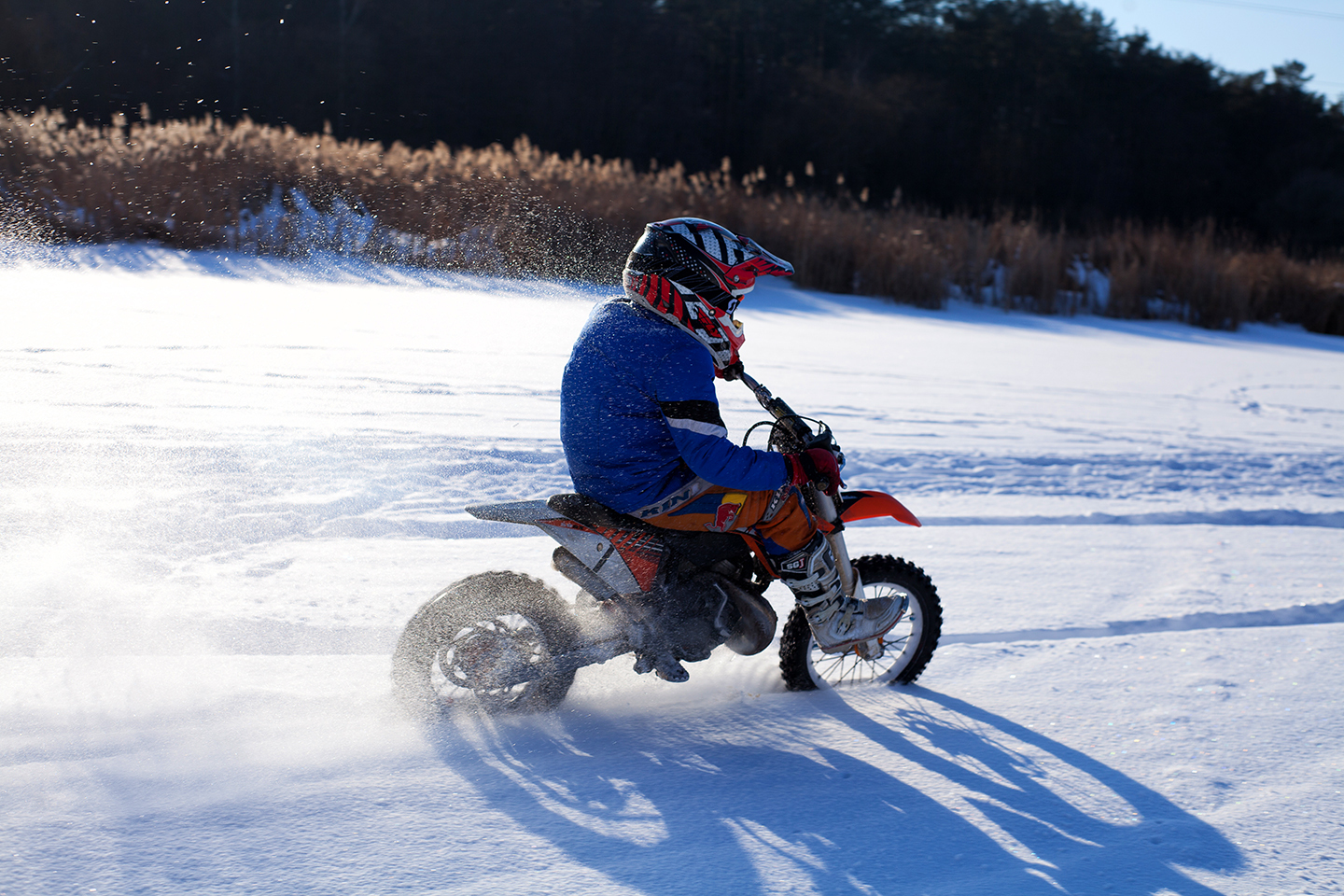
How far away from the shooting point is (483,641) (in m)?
3.27

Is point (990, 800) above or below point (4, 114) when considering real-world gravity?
below

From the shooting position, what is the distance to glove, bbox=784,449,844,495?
10.8 ft

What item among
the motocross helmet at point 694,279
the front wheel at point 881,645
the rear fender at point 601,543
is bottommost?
the front wheel at point 881,645

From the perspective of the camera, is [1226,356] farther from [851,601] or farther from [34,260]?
[34,260]

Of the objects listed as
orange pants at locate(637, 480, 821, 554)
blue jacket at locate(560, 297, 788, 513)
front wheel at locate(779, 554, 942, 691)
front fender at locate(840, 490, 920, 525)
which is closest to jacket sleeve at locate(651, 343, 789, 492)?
blue jacket at locate(560, 297, 788, 513)

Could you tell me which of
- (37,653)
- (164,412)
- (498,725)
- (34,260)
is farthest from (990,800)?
(34,260)

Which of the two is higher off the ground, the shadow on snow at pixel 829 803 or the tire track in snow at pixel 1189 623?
the tire track in snow at pixel 1189 623

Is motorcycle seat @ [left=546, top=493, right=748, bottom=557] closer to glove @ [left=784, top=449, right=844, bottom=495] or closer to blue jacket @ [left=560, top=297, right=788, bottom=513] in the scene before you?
blue jacket @ [left=560, top=297, right=788, bottom=513]

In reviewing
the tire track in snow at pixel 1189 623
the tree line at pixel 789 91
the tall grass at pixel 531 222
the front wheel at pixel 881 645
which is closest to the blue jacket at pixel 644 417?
the front wheel at pixel 881 645

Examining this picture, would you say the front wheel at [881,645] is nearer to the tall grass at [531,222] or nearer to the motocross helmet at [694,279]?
the motocross helmet at [694,279]

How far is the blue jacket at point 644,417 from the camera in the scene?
121 inches

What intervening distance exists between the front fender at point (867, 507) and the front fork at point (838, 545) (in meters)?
0.05

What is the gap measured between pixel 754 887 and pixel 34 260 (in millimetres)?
11424

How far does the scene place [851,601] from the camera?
3.55 meters
